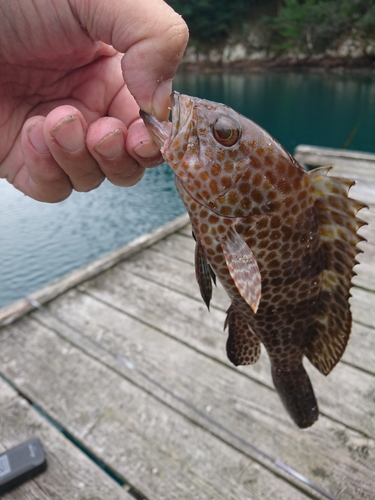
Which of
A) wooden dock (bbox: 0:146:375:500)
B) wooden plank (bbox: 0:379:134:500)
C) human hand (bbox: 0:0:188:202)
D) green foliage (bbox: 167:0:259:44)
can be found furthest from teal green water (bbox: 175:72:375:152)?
human hand (bbox: 0:0:188:202)

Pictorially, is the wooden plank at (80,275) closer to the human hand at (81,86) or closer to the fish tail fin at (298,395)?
the human hand at (81,86)

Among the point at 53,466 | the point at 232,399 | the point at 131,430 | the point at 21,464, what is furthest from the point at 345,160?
the point at 21,464

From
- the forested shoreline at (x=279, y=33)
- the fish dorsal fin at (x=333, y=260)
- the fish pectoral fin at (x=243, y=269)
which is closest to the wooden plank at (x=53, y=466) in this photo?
the fish dorsal fin at (x=333, y=260)

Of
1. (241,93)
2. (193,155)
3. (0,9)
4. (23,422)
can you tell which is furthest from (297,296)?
(241,93)

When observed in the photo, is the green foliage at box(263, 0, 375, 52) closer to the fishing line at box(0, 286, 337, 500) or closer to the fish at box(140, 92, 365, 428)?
the fishing line at box(0, 286, 337, 500)

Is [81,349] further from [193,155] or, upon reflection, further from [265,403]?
[193,155]

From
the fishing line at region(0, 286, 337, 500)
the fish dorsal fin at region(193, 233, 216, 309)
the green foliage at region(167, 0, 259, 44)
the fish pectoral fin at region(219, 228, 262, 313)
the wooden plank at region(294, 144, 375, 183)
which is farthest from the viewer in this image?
the green foliage at region(167, 0, 259, 44)

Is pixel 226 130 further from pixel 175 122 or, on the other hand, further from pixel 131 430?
pixel 131 430
